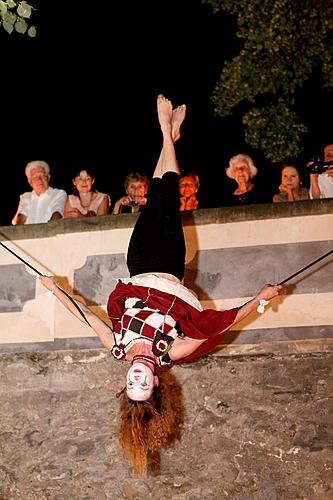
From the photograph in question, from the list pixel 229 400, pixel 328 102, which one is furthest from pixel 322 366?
pixel 328 102

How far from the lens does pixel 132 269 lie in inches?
243

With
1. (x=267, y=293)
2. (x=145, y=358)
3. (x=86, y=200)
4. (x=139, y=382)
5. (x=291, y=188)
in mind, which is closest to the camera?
(x=267, y=293)

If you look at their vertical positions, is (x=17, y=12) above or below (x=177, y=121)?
above

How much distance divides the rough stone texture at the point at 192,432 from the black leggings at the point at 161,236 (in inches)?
44.9

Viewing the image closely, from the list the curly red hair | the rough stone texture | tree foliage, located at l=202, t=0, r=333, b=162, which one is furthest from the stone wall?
tree foliage, located at l=202, t=0, r=333, b=162

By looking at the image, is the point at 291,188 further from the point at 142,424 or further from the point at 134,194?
the point at 142,424

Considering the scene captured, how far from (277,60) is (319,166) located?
12.9ft

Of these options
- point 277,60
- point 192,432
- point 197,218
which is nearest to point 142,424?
point 192,432

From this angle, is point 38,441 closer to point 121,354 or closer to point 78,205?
point 121,354

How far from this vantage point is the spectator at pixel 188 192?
309 inches

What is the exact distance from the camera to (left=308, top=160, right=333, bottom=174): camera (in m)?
7.38

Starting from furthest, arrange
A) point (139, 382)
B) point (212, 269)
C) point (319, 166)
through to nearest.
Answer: point (319, 166)
point (212, 269)
point (139, 382)

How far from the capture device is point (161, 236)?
20.1 ft

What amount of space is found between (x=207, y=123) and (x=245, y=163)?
6.68m
